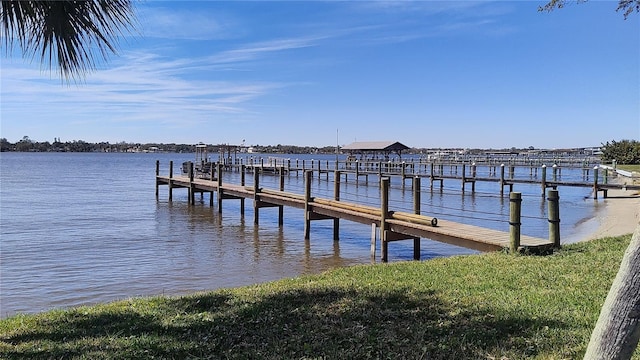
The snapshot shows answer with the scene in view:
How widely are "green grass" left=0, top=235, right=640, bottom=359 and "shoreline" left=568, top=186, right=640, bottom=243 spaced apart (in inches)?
311

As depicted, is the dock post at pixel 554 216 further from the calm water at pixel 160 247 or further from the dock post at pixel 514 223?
the calm water at pixel 160 247

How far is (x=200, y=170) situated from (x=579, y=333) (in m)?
44.0

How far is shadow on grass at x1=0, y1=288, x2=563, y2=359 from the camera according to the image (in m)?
4.28

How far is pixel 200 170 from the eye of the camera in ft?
152

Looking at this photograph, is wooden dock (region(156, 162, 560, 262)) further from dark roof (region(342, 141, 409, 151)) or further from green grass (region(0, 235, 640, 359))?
dark roof (region(342, 141, 409, 151))

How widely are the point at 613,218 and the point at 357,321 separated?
1842 centimetres

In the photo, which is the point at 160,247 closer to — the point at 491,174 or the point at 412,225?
the point at 412,225

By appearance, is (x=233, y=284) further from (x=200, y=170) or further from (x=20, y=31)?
(x=200, y=170)

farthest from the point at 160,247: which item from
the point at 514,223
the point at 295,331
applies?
the point at 295,331

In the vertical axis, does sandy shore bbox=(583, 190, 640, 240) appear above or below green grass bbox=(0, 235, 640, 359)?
below

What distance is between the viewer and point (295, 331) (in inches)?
190

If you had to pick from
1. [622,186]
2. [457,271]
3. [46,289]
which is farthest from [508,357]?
[622,186]

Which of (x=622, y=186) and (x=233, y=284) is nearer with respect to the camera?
(x=233, y=284)

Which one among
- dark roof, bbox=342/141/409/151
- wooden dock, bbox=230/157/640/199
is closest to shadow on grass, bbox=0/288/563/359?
wooden dock, bbox=230/157/640/199
